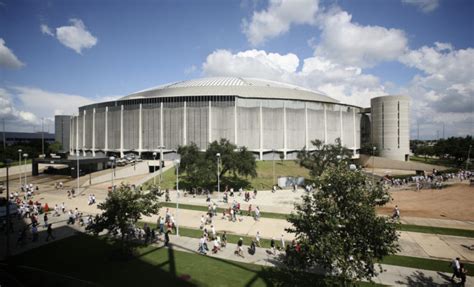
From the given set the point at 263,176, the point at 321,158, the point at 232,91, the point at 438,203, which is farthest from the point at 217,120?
the point at 438,203

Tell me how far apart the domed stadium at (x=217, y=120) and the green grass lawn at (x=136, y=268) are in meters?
57.1

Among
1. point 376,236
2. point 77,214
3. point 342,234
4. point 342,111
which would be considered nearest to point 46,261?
point 77,214

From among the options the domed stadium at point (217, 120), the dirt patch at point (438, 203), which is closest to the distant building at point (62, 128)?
the domed stadium at point (217, 120)

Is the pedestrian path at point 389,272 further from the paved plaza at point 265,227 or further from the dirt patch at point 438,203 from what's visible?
the dirt patch at point 438,203

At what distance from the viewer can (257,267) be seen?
16.6m

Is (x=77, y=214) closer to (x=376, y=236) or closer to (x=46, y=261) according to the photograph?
(x=46, y=261)

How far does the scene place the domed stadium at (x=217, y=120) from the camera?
3105 inches

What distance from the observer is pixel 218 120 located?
7875 cm

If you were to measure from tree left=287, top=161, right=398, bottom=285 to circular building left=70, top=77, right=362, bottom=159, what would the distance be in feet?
218

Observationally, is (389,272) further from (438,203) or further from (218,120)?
(218,120)

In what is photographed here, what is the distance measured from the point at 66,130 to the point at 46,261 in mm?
169201

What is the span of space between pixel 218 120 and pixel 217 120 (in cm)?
31

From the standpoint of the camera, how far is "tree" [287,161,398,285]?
10602 mm

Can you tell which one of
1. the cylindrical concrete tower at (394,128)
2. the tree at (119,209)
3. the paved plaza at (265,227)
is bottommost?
the paved plaza at (265,227)
